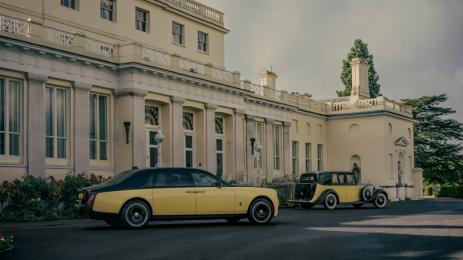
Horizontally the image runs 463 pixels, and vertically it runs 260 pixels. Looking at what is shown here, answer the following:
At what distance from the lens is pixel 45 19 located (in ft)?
89.2

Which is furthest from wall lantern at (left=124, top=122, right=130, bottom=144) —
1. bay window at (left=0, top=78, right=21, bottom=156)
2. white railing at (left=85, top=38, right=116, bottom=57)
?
bay window at (left=0, top=78, right=21, bottom=156)

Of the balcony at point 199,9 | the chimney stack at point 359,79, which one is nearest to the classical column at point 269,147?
the balcony at point 199,9

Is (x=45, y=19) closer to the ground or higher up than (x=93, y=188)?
higher up

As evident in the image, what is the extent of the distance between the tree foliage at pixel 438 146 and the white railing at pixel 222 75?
3782 centimetres

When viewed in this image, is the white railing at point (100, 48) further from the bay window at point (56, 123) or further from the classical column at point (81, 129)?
the bay window at point (56, 123)

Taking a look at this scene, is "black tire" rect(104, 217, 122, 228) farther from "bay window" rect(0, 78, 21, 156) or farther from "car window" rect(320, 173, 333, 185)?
"car window" rect(320, 173, 333, 185)

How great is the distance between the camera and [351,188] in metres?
29.4

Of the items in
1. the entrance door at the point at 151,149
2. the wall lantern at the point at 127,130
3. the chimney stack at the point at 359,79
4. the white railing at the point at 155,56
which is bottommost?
the entrance door at the point at 151,149

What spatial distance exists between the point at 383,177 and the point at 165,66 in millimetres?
25319

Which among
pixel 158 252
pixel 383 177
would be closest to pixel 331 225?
pixel 158 252

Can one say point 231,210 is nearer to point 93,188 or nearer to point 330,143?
point 93,188

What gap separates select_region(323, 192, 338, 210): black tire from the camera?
93.7 ft

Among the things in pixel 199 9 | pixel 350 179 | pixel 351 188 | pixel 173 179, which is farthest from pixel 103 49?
pixel 173 179

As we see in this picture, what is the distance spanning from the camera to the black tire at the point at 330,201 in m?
28.6
